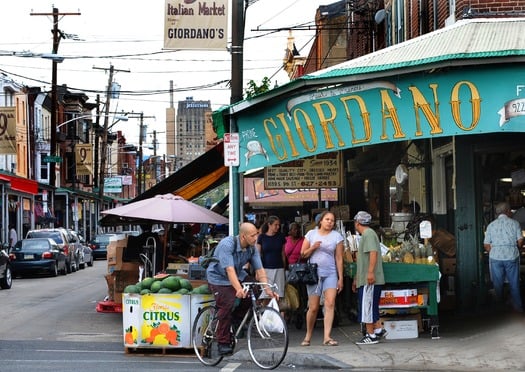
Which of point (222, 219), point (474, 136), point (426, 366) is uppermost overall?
point (474, 136)

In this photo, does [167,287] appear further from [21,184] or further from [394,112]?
[21,184]

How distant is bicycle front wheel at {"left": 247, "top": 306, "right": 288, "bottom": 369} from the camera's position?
1084cm

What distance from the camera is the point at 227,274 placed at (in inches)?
440

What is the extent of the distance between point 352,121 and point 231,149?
2450 millimetres

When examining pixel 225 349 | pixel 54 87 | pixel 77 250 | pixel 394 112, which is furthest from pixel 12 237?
pixel 225 349

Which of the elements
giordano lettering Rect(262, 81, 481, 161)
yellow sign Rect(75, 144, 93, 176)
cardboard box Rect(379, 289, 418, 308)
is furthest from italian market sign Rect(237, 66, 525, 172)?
yellow sign Rect(75, 144, 93, 176)

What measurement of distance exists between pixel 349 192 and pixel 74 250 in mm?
16633

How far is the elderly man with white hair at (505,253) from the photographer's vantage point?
14.2 meters

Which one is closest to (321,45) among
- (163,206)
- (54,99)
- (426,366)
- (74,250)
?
(74,250)

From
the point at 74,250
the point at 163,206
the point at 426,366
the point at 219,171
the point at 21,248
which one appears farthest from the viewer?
the point at 74,250

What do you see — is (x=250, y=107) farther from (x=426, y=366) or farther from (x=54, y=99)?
(x=54, y=99)

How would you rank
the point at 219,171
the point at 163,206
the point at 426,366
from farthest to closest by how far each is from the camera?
the point at 219,171
the point at 163,206
the point at 426,366

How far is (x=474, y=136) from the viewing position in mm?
15461

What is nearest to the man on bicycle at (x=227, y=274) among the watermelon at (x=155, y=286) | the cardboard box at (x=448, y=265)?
the watermelon at (x=155, y=286)
